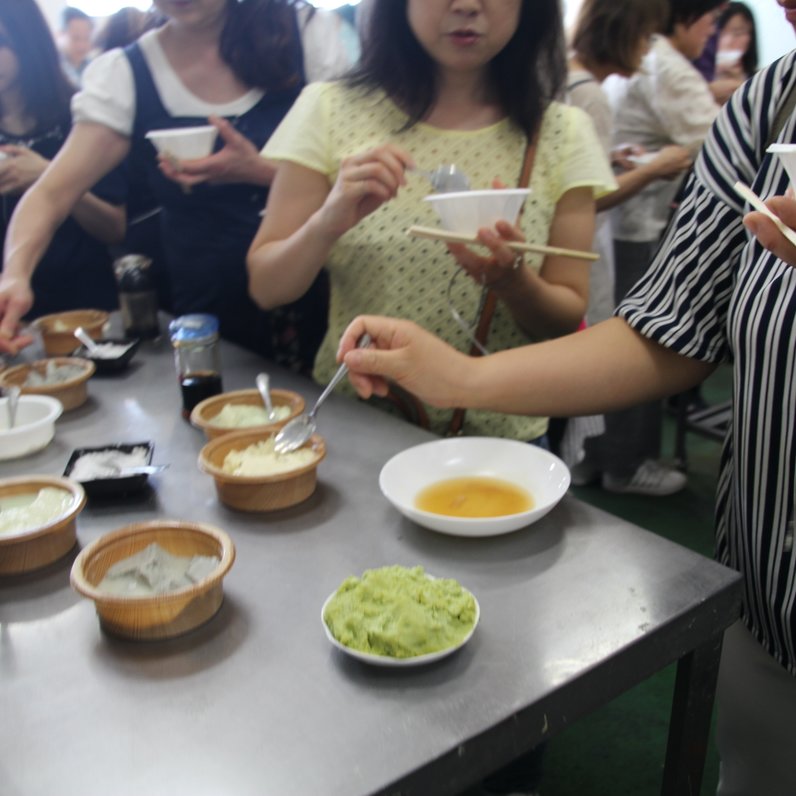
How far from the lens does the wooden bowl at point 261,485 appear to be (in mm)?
1086

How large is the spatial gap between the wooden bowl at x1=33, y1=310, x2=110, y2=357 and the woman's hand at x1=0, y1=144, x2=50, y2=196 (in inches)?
20.8

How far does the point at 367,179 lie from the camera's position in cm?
128

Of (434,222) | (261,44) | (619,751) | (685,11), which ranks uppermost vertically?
(685,11)

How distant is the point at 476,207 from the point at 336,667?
75 centimetres

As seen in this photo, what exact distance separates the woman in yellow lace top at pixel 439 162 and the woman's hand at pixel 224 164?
1.16ft

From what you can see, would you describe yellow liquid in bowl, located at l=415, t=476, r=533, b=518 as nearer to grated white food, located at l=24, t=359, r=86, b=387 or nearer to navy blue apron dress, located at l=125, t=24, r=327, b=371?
grated white food, located at l=24, t=359, r=86, b=387

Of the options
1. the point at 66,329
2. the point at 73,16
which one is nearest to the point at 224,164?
the point at 66,329

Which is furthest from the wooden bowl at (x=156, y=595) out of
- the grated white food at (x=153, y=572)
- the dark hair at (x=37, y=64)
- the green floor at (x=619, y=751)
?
the dark hair at (x=37, y=64)

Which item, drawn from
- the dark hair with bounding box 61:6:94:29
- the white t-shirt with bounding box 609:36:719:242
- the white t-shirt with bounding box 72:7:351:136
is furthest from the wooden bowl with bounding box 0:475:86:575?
the dark hair with bounding box 61:6:94:29

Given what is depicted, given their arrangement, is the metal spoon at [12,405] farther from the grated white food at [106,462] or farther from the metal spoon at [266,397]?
the metal spoon at [266,397]

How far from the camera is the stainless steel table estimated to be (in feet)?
2.26

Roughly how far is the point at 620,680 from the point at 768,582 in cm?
28

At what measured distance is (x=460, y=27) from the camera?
1.36 metres

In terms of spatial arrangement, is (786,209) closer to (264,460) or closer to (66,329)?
(264,460)
